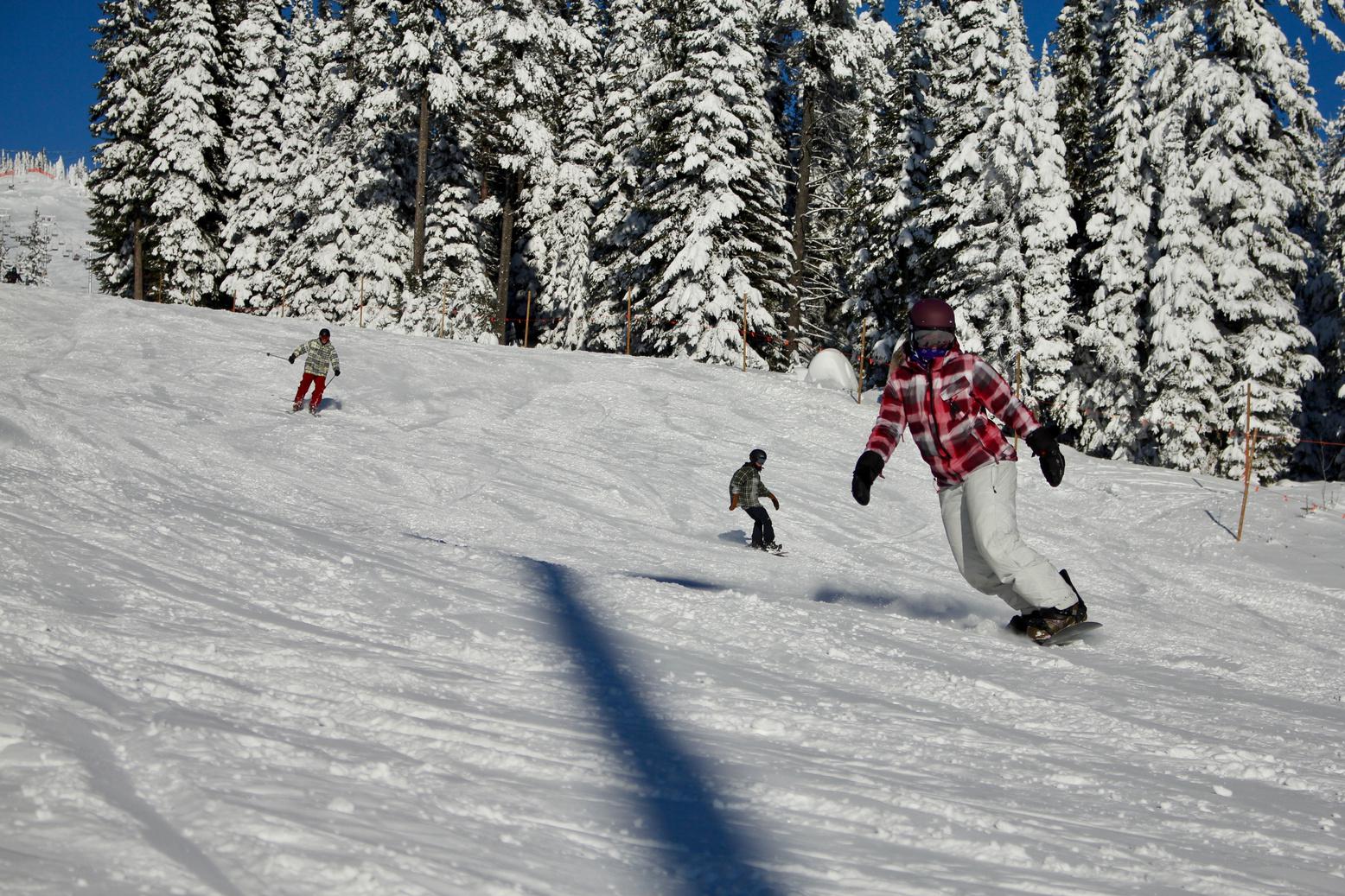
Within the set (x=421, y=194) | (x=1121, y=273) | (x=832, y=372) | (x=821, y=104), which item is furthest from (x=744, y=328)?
(x=421, y=194)

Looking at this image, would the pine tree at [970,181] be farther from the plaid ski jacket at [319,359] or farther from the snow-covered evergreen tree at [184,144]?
the snow-covered evergreen tree at [184,144]

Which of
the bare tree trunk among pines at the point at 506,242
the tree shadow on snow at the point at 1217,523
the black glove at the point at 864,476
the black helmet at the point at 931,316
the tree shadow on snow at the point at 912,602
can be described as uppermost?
the bare tree trunk among pines at the point at 506,242

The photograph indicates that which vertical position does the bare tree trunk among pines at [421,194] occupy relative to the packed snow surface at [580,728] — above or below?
above

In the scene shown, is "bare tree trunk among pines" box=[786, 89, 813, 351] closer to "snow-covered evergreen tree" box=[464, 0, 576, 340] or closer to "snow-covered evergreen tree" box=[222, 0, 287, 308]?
"snow-covered evergreen tree" box=[464, 0, 576, 340]

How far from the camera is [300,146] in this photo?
4091 cm

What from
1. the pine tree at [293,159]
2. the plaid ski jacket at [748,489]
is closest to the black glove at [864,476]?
the plaid ski jacket at [748,489]

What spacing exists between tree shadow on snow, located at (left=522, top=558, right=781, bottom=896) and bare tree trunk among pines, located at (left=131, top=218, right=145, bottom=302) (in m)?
40.4

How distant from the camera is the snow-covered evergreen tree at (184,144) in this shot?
3828 centimetres

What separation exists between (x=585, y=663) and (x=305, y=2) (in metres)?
46.6

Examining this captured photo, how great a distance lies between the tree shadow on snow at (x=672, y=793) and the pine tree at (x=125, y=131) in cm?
4073

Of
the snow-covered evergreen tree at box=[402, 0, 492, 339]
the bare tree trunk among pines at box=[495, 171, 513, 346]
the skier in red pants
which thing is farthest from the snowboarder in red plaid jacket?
the bare tree trunk among pines at box=[495, 171, 513, 346]

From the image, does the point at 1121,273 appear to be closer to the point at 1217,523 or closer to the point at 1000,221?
the point at 1000,221

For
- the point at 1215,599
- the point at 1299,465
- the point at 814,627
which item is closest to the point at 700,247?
the point at 1215,599

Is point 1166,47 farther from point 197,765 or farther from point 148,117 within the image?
point 148,117
